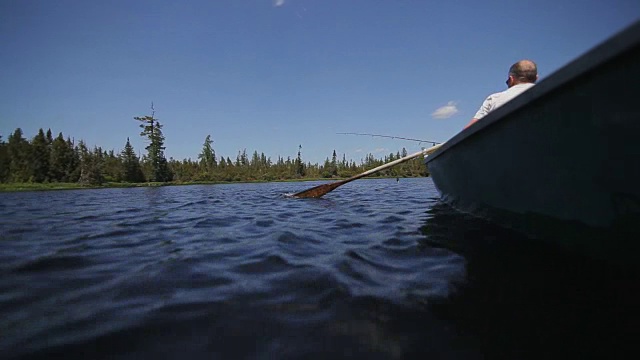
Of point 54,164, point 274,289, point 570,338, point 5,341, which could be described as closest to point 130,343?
point 5,341

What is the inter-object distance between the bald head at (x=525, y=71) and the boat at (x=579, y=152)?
1.47 meters

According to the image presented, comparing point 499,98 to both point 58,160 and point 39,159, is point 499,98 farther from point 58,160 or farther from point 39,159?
point 39,159

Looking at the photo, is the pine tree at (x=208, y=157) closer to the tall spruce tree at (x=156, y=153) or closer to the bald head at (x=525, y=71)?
the tall spruce tree at (x=156, y=153)

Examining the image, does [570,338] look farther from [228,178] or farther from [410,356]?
[228,178]

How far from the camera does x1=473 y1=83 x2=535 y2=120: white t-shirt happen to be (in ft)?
11.5

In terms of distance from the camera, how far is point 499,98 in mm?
3791

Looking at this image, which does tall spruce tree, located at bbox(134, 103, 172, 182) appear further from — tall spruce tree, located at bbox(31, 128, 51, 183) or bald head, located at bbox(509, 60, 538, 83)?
bald head, located at bbox(509, 60, 538, 83)

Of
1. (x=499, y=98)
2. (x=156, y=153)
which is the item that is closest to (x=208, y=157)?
(x=156, y=153)

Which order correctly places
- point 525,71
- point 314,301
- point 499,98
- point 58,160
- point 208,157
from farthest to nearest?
1. point 208,157
2. point 58,160
3. point 499,98
4. point 525,71
5. point 314,301

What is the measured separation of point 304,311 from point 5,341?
4.77 feet

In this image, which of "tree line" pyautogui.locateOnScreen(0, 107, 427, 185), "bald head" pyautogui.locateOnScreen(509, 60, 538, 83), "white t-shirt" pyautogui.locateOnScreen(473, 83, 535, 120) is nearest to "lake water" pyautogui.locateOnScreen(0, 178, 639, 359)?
"white t-shirt" pyautogui.locateOnScreen(473, 83, 535, 120)

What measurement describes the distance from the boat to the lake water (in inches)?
13.3

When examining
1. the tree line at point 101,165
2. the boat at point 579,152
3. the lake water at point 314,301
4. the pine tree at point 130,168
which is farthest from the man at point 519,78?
the pine tree at point 130,168

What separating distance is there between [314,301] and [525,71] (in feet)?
12.7
